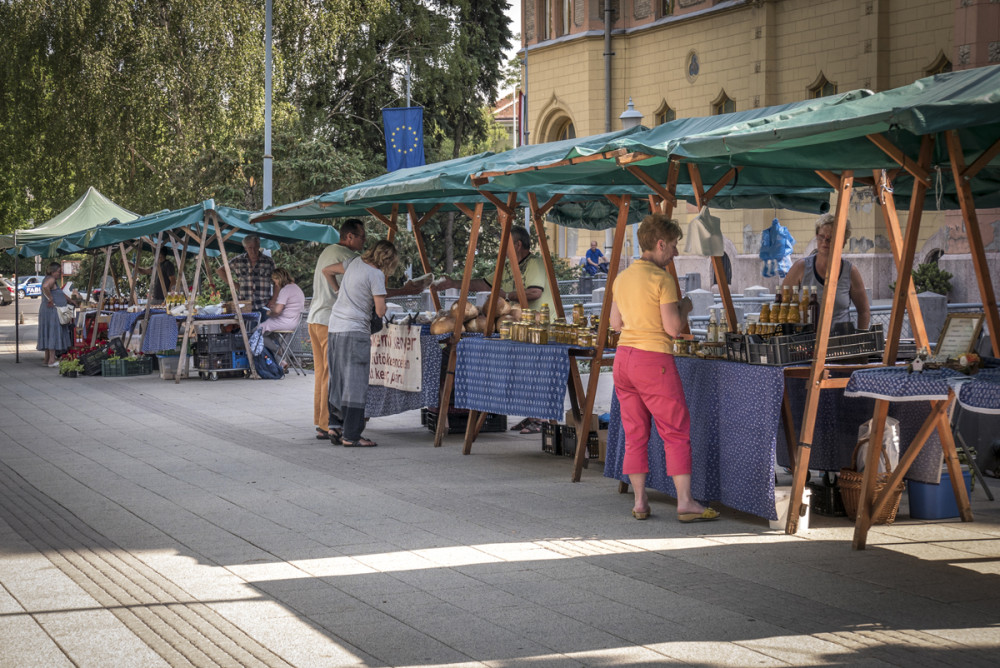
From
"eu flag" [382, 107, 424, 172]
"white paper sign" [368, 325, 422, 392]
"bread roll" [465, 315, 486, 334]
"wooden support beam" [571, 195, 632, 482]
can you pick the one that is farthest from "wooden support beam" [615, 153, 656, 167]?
"eu flag" [382, 107, 424, 172]

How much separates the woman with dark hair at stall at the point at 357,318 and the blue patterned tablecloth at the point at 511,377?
91 centimetres

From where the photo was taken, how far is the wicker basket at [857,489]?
808 centimetres

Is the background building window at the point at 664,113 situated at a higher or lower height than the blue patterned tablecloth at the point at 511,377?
higher

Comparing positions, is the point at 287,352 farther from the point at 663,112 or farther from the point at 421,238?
the point at 663,112

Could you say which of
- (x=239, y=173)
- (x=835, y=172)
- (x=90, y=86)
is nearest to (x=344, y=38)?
(x=239, y=173)

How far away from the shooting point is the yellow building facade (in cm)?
2953

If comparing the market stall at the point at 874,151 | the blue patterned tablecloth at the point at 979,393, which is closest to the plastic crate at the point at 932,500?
the market stall at the point at 874,151

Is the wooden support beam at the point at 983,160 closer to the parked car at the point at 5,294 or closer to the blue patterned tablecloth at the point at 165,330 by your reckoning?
Result: the blue patterned tablecloth at the point at 165,330

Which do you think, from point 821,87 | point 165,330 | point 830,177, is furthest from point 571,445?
point 821,87

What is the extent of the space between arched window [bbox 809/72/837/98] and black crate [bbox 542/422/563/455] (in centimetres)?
2356

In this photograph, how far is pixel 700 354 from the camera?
883 cm

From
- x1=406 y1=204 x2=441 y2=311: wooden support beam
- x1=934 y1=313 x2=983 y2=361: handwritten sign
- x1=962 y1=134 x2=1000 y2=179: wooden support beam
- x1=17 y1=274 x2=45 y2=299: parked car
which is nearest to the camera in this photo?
x1=962 y1=134 x2=1000 y2=179: wooden support beam

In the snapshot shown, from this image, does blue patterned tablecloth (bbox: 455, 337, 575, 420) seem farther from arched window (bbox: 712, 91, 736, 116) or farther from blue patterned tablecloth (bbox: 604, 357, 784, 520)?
arched window (bbox: 712, 91, 736, 116)

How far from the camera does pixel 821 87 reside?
109 feet
